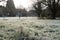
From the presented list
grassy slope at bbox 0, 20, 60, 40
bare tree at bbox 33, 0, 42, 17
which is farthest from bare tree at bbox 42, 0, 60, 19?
grassy slope at bbox 0, 20, 60, 40

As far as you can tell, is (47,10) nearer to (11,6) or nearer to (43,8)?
(43,8)

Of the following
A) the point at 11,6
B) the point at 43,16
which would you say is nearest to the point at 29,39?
the point at 43,16

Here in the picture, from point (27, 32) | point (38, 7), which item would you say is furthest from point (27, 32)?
point (38, 7)

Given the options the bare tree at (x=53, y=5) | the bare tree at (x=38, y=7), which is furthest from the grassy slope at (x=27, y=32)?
→ the bare tree at (x=38, y=7)

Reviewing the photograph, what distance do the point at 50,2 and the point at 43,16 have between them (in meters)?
2.81

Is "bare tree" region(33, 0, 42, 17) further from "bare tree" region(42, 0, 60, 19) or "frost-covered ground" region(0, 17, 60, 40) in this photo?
"frost-covered ground" region(0, 17, 60, 40)

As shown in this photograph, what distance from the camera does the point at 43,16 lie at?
2523cm

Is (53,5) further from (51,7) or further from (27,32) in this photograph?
(27,32)

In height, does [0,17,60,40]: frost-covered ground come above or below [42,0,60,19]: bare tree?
below

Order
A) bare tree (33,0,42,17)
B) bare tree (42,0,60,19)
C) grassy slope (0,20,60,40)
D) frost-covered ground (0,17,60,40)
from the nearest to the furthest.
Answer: frost-covered ground (0,17,60,40)
grassy slope (0,20,60,40)
bare tree (42,0,60,19)
bare tree (33,0,42,17)

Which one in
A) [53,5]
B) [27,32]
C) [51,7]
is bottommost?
[27,32]

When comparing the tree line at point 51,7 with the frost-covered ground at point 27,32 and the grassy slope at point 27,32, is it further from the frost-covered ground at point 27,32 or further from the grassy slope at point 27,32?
the grassy slope at point 27,32

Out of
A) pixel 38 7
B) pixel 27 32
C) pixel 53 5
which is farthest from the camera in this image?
pixel 38 7

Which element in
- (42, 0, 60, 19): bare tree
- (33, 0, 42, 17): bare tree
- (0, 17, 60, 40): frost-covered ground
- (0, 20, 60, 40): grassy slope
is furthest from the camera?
(33, 0, 42, 17): bare tree
